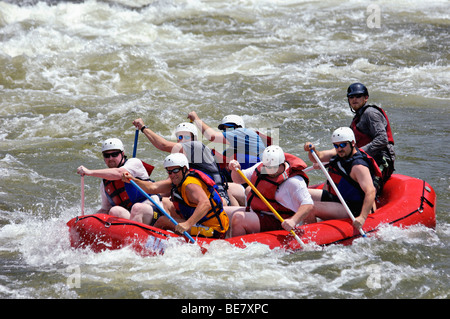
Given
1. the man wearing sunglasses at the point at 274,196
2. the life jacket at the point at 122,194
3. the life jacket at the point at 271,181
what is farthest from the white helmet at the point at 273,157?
the life jacket at the point at 122,194

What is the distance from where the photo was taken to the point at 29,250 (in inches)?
252

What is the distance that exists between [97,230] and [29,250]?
1.14 meters

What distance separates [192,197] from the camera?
18.3 feet

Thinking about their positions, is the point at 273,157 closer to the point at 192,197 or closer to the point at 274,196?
the point at 274,196

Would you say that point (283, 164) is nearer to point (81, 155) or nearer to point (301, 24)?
→ point (81, 155)

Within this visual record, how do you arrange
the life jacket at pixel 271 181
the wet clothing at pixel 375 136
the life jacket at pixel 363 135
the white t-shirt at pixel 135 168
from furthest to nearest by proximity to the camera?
the life jacket at pixel 363 135
the wet clothing at pixel 375 136
the white t-shirt at pixel 135 168
the life jacket at pixel 271 181

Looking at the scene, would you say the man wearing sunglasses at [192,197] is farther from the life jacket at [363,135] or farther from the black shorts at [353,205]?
the life jacket at [363,135]

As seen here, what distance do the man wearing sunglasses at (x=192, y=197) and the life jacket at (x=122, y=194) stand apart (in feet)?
1.06

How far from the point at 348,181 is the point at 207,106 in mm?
7045

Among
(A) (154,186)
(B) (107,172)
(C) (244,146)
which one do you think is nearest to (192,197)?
(A) (154,186)

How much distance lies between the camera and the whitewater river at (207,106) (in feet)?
18.0

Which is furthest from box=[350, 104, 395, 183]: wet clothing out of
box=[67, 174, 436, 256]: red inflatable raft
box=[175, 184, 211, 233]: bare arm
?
box=[175, 184, 211, 233]: bare arm

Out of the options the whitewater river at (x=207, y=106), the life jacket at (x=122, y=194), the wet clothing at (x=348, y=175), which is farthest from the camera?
the life jacket at (x=122, y=194)

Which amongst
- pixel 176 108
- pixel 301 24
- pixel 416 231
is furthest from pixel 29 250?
pixel 301 24
